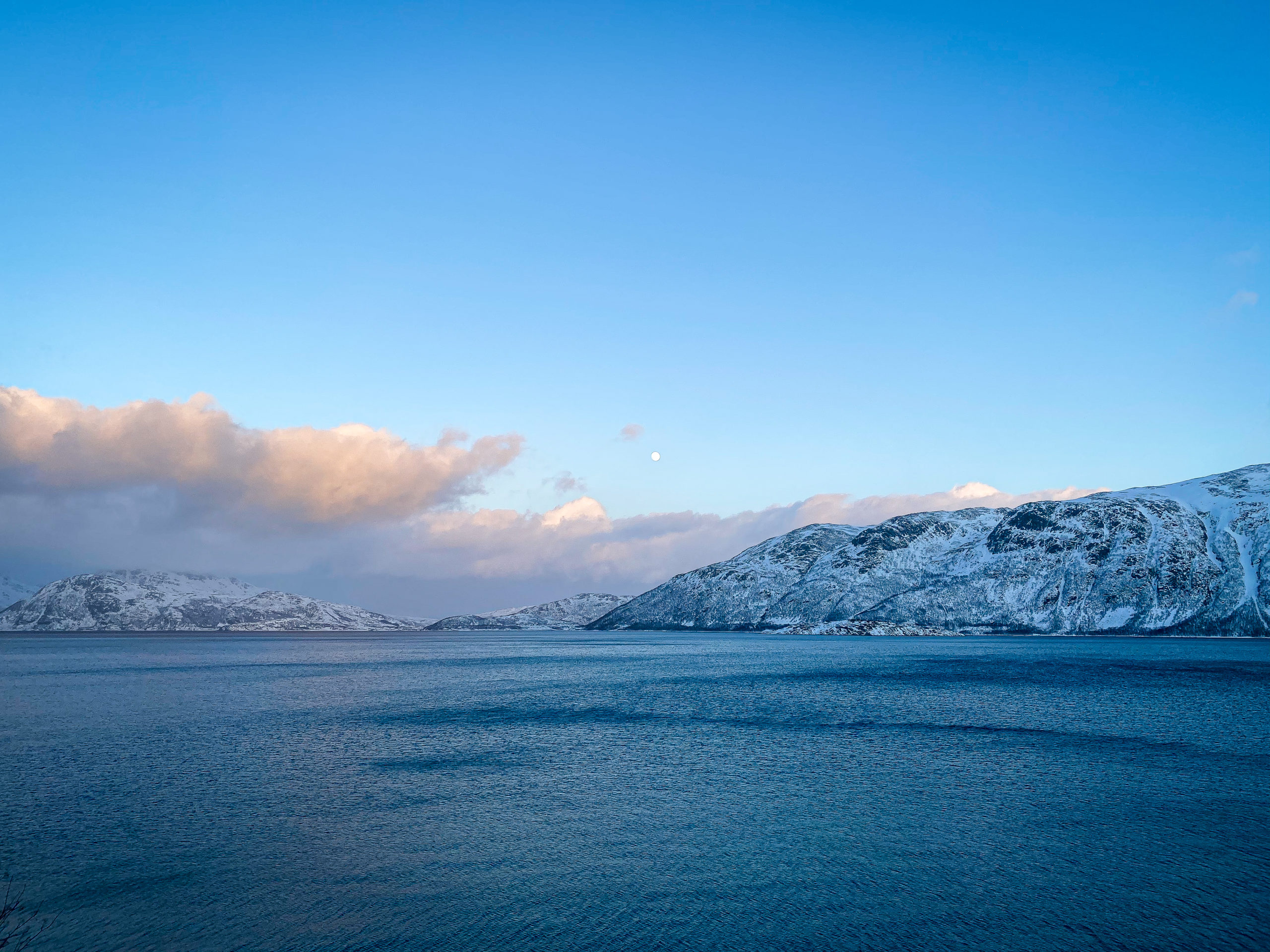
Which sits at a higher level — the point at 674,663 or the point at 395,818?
the point at 395,818

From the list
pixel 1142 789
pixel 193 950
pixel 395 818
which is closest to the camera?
pixel 193 950

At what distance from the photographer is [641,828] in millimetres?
32188

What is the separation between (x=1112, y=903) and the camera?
2409 centimetres

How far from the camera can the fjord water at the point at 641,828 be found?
22.4 metres

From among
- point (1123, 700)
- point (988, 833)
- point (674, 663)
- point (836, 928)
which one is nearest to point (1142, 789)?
point (988, 833)

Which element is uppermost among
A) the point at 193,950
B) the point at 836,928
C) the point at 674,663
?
the point at 193,950

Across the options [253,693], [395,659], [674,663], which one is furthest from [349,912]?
[395,659]

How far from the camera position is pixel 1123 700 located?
8362 cm

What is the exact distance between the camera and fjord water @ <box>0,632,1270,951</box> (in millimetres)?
22391

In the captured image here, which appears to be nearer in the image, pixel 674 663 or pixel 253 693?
pixel 253 693

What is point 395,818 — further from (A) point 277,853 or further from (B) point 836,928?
(B) point 836,928

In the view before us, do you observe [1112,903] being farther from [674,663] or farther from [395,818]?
[674,663]

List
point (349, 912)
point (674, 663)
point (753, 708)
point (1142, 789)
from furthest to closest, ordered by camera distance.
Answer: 1. point (674, 663)
2. point (753, 708)
3. point (1142, 789)
4. point (349, 912)

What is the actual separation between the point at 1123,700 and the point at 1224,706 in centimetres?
905
